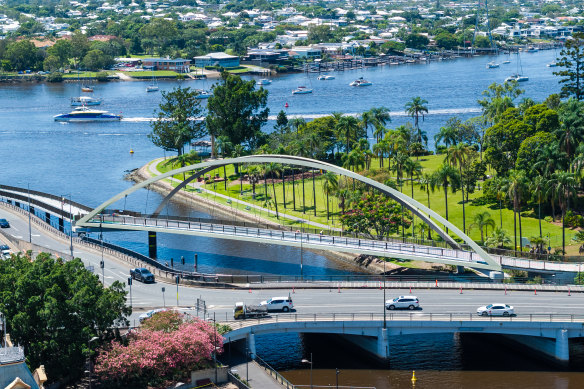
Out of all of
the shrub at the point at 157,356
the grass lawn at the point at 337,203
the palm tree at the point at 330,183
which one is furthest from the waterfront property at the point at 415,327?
the palm tree at the point at 330,183

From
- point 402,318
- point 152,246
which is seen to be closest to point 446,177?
point 152,246

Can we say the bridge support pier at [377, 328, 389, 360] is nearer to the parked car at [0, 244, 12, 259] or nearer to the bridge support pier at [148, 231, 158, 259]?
the parked car at [0, 244, 12, 259]

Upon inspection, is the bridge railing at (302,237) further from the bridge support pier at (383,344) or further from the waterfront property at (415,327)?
the bridge support pier at (383,344)

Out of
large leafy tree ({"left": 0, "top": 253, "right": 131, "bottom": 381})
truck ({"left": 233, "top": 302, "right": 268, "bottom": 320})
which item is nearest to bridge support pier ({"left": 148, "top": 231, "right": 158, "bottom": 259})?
truck ({"left": 233, "top": 302, "right": 268, "bottom": 320})

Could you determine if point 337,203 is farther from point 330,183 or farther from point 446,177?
point 446,177

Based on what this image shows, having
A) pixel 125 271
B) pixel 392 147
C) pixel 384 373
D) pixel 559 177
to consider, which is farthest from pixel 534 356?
pixel 392 147

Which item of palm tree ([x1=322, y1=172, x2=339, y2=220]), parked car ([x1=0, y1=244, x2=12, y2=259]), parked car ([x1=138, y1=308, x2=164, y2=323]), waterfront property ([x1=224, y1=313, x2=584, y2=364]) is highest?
palm tree ([x1=322, y1=172, x2=339, y2=220])

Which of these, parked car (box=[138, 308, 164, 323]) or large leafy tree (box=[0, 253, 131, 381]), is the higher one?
large leafy tree (box=[0, 253, 131, 381])
